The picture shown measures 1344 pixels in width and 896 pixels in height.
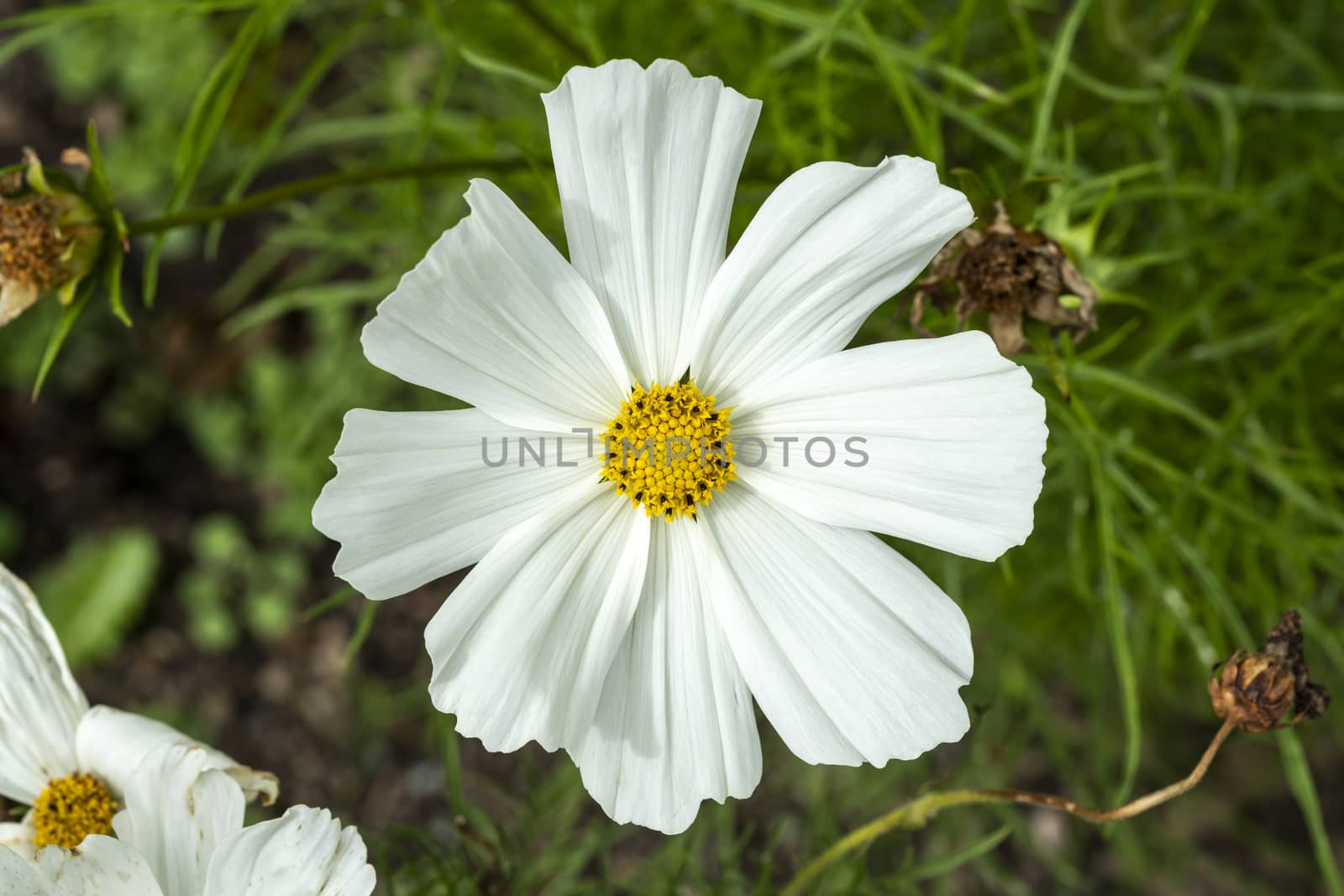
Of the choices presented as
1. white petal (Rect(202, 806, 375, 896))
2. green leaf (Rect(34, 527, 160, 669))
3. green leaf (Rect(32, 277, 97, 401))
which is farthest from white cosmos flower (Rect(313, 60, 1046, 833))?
green leaf (Rect(34, 527, 160, 669))

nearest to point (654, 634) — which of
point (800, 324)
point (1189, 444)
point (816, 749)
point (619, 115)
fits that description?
point (816, 749)

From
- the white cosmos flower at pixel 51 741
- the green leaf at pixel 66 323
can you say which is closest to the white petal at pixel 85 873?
the white cosmos flower at pixel 51 741

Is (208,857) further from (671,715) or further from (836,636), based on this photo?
(836,636)

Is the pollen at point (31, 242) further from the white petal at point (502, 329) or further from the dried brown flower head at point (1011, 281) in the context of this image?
the dried brown flower head at point (1011, 281)

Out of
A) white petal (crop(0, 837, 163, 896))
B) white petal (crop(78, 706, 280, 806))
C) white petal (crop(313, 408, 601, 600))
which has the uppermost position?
white petal (crop(313, 408, 601, 600))

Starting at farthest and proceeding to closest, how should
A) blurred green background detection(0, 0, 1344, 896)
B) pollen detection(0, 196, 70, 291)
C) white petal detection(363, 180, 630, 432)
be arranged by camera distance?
blurred green background detection(0, 0, 1344, 896)
pollen detection(0, 196, 70, 291)
white petal detection(363, 180, 630, 432)

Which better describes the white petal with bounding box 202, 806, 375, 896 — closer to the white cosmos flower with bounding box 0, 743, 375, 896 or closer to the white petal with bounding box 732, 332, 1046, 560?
the white cosmos flower with bounding box 0, 743, 375, 896
